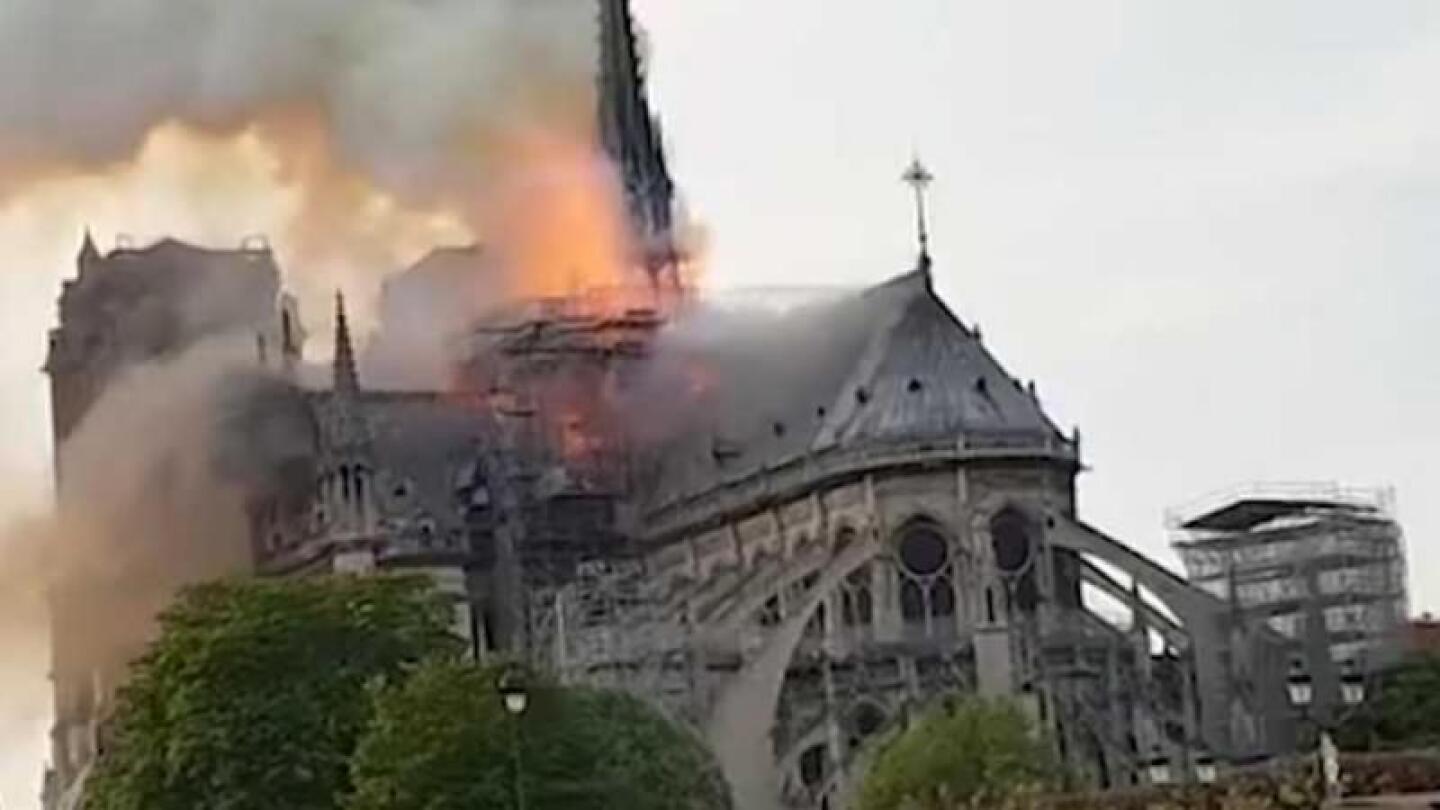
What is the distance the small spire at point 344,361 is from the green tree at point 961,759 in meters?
44.3

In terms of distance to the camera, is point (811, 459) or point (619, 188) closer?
point (811, 459)

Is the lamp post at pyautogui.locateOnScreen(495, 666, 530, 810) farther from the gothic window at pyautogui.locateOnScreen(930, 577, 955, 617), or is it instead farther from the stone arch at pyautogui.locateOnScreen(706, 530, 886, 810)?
the gothic window at pyautogui.locateOnScreen(930, 577, 955, 617)

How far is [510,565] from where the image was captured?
479ft

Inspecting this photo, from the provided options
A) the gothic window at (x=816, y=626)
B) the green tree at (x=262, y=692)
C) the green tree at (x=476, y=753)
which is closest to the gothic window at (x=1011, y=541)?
the gothic window at (x=816, y=626)

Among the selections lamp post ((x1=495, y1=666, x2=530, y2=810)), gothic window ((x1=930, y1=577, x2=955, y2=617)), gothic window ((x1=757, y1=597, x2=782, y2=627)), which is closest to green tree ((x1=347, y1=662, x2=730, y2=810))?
lamp post ((x1=495, y1=666, x2=530, y2=810))

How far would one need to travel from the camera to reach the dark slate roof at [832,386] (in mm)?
141250

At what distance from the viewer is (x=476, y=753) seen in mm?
85500

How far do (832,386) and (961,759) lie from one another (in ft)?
160

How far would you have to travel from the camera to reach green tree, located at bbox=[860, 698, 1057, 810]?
102 metres

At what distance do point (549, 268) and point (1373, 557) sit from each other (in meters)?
45.5

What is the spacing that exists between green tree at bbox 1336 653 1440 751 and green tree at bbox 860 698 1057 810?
11.8m

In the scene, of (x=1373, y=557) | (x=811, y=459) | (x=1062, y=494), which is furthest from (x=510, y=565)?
(x=1373, y=557)

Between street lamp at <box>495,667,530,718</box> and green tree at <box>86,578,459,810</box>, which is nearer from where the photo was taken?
street lamp at <box>495,667,530,718</box>

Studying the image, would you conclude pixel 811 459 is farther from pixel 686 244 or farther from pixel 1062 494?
pixel 686 244
